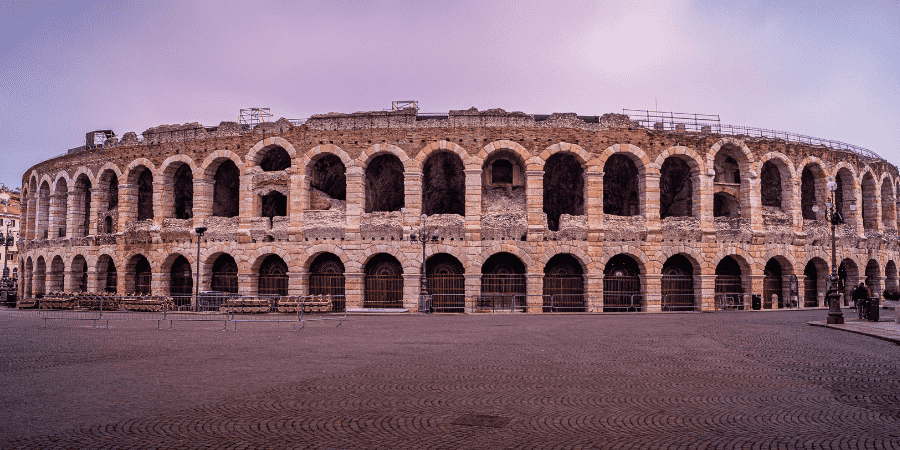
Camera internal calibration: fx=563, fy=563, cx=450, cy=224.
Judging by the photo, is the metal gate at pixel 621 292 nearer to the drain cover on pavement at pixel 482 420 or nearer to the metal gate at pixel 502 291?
the metal gate at pixel 502 291

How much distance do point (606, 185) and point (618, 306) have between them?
6798mm

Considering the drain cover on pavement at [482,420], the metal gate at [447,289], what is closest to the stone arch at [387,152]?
the metal gate at [447,289]

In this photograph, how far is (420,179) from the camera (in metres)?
26.7

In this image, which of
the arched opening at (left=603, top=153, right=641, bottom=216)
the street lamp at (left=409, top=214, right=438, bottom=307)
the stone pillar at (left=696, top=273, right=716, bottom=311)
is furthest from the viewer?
the arched opening at (left=603, top=153, right=641, bottom=216)

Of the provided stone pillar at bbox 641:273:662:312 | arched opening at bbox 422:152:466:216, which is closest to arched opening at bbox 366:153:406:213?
arched opening at bbox 422:152:466:216

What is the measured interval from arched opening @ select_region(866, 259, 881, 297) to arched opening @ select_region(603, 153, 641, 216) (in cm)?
1475

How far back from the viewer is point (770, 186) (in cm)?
3170

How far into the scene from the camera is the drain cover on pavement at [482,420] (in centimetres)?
621

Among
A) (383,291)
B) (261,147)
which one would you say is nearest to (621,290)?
(383,291)

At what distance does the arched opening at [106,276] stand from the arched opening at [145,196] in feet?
9.56

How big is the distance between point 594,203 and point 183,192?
73.7 ft

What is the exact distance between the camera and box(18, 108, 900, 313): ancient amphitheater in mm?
26391

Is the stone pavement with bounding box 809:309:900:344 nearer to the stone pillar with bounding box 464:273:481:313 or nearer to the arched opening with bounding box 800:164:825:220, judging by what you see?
the stone pillar with bounding box 464:273:481:313

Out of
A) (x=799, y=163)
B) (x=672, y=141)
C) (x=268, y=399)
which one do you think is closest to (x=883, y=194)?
(x=799, y=163)
